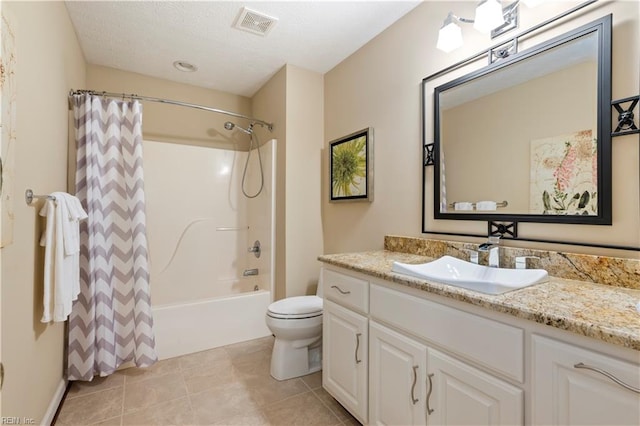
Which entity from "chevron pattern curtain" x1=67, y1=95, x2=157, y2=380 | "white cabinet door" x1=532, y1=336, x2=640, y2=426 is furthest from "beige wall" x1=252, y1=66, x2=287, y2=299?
"white cabinet door" x1=532, y1=336, x2=640, y2=426

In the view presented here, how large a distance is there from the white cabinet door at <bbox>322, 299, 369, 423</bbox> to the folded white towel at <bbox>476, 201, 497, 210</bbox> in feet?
2.63

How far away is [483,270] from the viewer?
137 centimetres

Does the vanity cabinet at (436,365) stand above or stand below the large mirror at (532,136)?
below

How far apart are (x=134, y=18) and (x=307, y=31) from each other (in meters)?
1.15

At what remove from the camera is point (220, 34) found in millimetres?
2182

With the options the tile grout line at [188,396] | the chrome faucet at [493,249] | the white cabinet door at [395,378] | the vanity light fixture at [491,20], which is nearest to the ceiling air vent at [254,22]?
the vanity light fixture at [491,20]

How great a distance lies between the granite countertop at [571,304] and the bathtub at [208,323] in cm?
168

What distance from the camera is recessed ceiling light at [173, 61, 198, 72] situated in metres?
2.62

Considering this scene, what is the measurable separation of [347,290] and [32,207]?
5.01ft

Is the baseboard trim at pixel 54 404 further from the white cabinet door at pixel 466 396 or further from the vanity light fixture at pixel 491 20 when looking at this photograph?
the vanity light fixture at pixel 491 20

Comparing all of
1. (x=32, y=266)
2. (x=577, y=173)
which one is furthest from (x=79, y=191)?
(x=577, y=173)

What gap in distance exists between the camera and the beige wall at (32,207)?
3.81ft

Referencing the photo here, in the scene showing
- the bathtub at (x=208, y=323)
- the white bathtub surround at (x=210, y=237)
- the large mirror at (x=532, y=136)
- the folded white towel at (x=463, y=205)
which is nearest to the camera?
the large mirror at (x=532, y=136)

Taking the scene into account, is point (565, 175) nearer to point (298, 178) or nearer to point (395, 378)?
point (395, 378)
